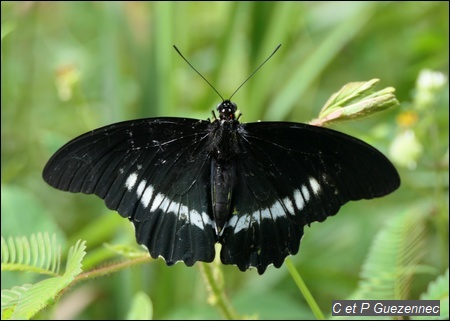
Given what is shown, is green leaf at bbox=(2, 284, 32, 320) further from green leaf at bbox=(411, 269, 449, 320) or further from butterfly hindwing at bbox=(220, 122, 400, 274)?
green leaf at bbox=(411, 269, 449, 320)

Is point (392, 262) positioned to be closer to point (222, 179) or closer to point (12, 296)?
point (222, 179)

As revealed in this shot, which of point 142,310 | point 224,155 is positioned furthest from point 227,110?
point 142,310

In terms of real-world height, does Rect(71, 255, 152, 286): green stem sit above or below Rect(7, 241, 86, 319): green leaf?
above

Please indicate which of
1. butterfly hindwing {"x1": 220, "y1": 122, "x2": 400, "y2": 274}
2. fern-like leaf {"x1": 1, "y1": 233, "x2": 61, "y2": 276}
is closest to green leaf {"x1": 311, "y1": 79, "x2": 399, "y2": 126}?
butterfly hindwing {"x1": 220, "y1": 122, "x2": 400, "y2": 274}

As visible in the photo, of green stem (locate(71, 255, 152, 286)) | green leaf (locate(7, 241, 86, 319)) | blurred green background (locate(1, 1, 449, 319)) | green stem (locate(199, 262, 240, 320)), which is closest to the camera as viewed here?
green leaf (locate(7, 241, 86, 319))

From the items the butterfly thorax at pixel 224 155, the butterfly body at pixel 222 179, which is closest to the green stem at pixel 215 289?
the butterfly body at pixel 222 179

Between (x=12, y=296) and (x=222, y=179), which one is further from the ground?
(x=222, y=179)
